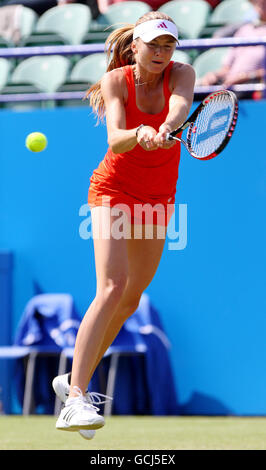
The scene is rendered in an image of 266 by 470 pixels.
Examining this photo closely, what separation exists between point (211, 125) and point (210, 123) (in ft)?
0.04

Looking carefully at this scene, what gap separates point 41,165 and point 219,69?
1874 mm

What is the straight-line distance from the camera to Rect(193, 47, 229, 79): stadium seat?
7.47m

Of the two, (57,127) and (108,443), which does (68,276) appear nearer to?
(57,127)

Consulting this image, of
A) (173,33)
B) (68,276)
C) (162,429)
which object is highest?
(173,33)

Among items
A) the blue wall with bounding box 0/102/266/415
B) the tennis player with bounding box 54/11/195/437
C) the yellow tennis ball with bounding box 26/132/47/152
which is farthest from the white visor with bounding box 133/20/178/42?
the blue wall with bounding box 0/102/266/415

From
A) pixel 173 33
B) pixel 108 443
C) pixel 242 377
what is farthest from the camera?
pixel 242 377

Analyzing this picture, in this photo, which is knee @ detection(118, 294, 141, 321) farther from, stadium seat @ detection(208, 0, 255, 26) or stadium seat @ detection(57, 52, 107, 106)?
stadium seat @ detection(208, 0, 255, 26)

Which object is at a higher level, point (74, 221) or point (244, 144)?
point (244, 144)

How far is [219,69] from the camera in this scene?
7.37 meters

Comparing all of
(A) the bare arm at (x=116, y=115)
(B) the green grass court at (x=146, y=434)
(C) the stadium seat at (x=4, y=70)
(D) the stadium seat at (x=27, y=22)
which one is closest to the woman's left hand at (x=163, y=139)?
(A) the bare arm at (x=116, y=115)

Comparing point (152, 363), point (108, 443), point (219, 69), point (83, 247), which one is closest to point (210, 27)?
point (219, 69)

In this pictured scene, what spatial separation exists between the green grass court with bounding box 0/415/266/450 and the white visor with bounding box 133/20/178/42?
196 centimetres

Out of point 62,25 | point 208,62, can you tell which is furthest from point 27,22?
point 208,62

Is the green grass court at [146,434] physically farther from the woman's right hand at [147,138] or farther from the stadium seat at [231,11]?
the stadium seat at [231,11]
